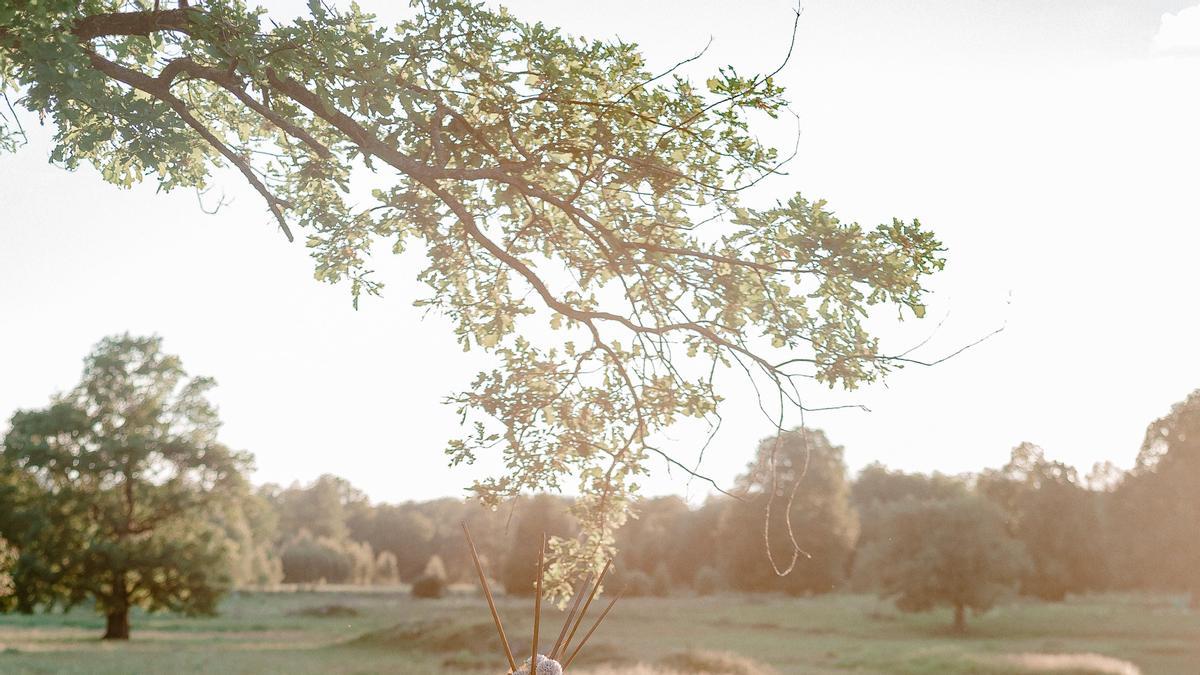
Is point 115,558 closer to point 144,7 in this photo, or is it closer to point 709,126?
point 144,7

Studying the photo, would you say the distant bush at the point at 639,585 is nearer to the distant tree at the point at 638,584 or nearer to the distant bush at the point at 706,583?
the distant tree at the point at 638,584

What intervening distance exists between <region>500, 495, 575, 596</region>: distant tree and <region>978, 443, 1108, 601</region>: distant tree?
2782 cm

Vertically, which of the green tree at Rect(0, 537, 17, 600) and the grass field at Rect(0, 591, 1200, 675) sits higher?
the green tree at Rect(0, 537, 17, 600)

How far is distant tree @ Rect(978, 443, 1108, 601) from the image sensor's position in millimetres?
60094

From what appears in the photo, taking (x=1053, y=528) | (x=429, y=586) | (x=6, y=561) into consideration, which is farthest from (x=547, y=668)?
(x=429, y=586)

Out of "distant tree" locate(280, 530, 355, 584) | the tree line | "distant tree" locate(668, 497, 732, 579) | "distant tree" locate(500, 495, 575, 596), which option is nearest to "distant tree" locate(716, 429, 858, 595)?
the tree line

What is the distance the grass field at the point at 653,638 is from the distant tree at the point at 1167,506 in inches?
104

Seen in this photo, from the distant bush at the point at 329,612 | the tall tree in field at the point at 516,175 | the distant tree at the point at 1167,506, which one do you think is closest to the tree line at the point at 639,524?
the distant tree at the point at 1167,506

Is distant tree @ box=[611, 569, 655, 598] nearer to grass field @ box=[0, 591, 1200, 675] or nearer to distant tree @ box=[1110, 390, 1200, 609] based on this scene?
grass field @ box=[0, 591, 1200, 675]

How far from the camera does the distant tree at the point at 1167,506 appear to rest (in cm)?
4419

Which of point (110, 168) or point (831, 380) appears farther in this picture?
point (110, 168)

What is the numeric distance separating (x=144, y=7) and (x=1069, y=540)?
6336 centimetres

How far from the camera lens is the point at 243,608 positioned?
209 ft

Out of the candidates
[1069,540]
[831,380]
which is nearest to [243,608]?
[1069,540]
